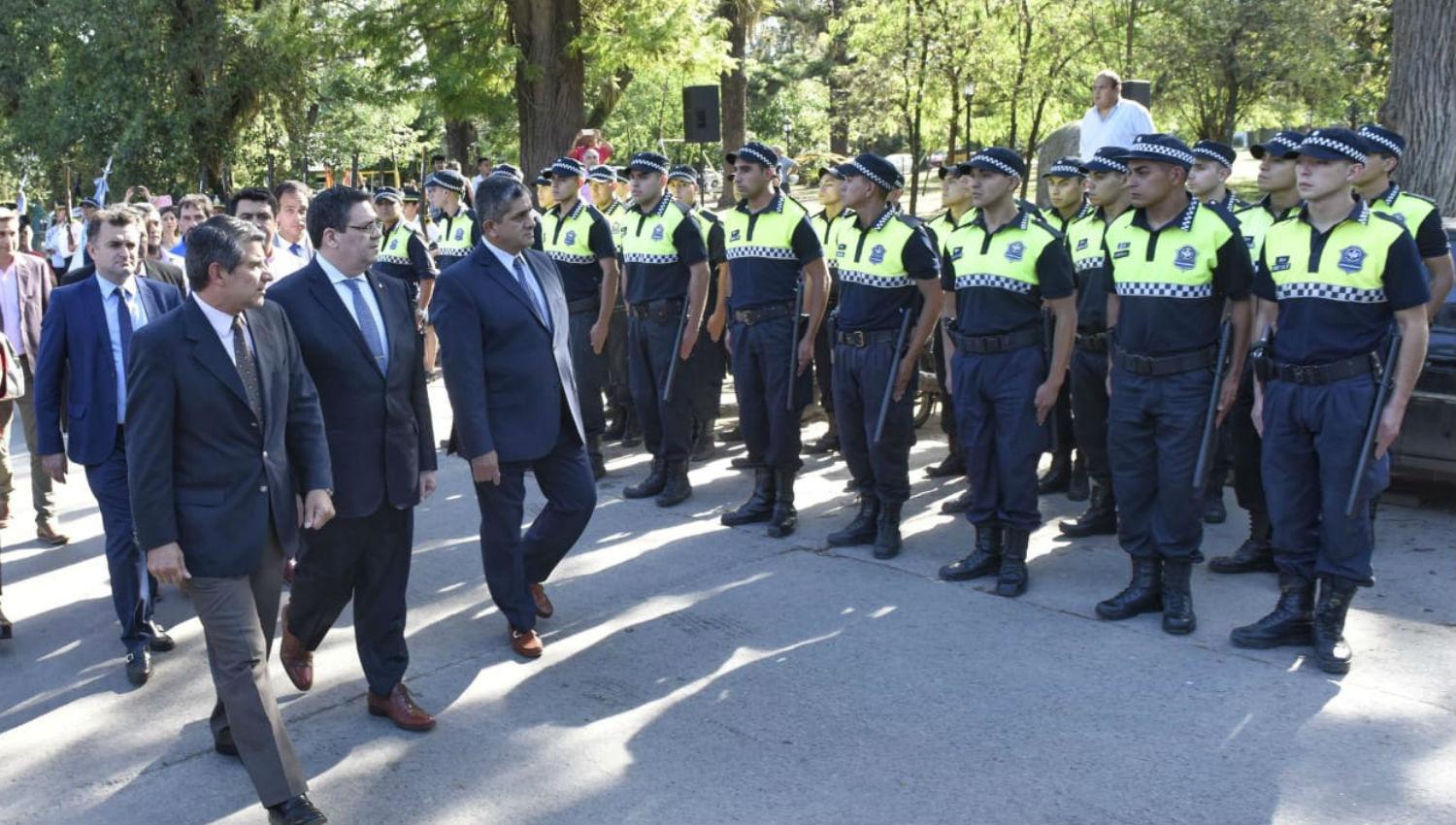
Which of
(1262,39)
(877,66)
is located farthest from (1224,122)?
(877,66)

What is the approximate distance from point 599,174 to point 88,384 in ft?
18.5

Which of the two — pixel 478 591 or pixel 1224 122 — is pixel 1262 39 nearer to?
pixel 1224 122

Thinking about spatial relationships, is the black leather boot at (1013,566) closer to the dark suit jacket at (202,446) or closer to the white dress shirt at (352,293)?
the white dress shirt at (352,293)

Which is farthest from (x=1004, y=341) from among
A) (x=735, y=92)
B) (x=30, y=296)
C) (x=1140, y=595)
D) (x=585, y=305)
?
(x=735, y=92)

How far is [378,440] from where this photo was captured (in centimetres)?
487

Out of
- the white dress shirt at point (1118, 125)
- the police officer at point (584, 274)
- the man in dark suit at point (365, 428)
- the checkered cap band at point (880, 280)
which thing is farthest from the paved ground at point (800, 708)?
the white dress shirt at point (1118, 125)

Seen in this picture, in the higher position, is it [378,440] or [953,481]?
[378,440]

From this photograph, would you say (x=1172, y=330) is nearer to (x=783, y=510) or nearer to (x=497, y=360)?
(x=783, y=510)

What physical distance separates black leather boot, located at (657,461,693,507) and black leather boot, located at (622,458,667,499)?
0.09 m

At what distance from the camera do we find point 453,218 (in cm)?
1050

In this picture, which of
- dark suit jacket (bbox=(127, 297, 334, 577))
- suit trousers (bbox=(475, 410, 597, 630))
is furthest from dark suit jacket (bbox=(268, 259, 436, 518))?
suit trousers (bbox=(475, 410, 597, 630))

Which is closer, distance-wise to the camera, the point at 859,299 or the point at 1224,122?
the point at 859,299

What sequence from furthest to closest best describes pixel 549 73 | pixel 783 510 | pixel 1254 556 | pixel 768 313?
1. pixel 549 73
2. pixel 768 313
3. pixel 783 510
4. pixel 1254 556

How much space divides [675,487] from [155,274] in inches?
128
